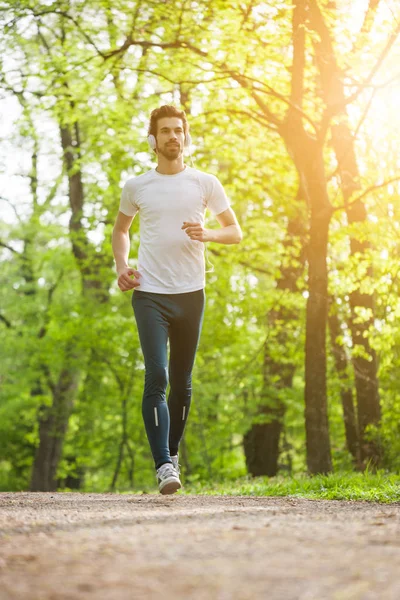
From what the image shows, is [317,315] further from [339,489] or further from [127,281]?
[127,281]

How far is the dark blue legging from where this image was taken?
563 centimetres

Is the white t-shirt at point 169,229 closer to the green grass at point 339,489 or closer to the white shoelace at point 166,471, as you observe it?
the white shoelace at point 166,471

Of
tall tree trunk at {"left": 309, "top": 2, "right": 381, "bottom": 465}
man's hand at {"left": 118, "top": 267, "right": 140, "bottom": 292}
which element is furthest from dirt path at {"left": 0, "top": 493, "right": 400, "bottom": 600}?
tall tree trunk at {"left": 309, "top": 2, "right": 381, "bottom": 465}

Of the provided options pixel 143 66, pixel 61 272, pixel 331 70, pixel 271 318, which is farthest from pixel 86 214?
pixel 331 70

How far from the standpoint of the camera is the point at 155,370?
18.6ft

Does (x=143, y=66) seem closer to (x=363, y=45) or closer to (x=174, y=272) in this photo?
(x=363, y=45)

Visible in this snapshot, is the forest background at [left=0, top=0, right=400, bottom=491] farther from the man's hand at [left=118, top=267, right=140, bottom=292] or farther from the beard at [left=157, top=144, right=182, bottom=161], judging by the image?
the man's hand at [left=118, top=267, right=140, bottom=292]

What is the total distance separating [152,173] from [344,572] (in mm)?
A: 4073

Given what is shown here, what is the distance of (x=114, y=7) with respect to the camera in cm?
1132

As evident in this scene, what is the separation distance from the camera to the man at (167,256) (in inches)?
227

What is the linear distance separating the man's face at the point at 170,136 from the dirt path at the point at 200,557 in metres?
2.89

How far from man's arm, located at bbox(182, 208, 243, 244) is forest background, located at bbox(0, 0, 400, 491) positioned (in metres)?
1.43

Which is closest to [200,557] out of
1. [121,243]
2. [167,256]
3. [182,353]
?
[167,256]

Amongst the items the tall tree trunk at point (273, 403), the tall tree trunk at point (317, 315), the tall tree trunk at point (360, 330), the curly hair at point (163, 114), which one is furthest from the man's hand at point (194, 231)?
the tall tree trunk at point (273, 403)
